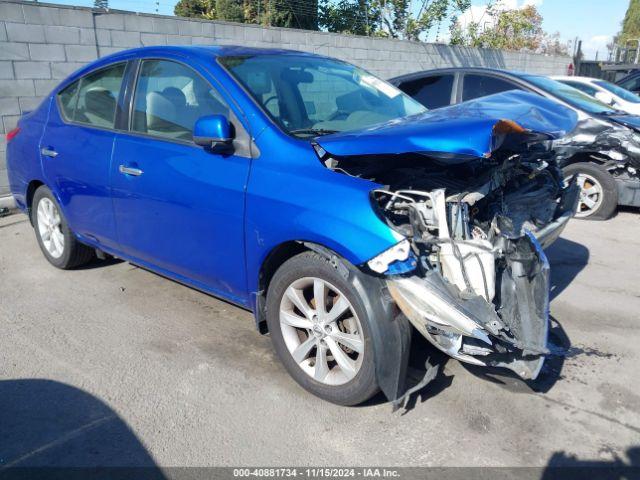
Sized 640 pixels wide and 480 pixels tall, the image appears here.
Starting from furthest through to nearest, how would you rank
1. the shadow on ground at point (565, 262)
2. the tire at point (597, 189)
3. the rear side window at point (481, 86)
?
the rear side window at point (481, 86)
the tire at point (597, 189)
the shadow on ground at point (565, 262)

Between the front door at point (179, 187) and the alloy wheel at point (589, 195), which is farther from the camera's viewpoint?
the alloy wheel at point (589, 195)

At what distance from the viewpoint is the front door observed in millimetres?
3260

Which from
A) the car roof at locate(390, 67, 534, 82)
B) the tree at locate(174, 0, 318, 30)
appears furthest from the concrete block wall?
the tree at locate(174, 0, 318, 30)

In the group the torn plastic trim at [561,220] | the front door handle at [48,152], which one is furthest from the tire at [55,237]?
the torn plastic trim at [561,220]

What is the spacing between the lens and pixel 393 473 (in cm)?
253

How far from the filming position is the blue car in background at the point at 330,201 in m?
2.68

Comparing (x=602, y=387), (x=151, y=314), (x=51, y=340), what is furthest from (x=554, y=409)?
(x=51, y=340)

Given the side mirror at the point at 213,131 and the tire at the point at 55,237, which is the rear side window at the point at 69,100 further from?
the side mirror at the point at 213,131

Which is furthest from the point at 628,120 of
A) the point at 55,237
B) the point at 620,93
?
the point at 55,237

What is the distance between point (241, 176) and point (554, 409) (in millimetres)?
2153

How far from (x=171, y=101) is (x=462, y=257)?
2.23 m

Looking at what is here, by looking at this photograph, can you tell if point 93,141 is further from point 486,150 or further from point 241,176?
point 486,150

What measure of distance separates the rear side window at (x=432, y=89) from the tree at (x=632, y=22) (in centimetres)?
6130

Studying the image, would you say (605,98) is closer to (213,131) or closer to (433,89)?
(433,89)
